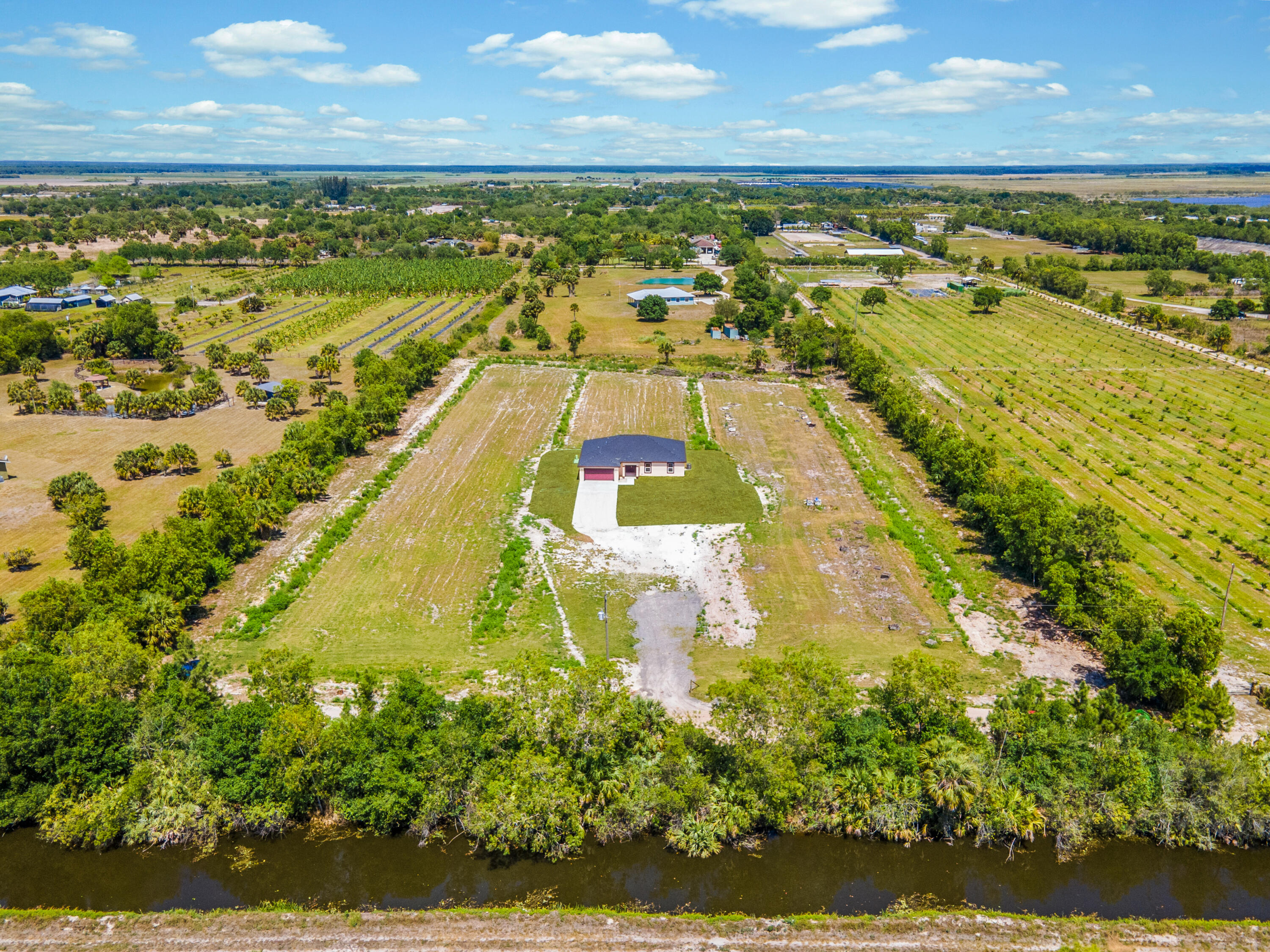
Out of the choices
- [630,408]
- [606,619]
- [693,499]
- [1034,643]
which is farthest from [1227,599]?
[630,408]

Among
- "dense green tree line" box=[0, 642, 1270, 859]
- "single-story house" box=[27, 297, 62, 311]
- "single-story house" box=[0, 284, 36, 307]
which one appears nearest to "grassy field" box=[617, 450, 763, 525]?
"dense green tree line" box=[0, 642, 1270, 859]

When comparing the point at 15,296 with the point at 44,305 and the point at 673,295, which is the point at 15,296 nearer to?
the point at 44,305

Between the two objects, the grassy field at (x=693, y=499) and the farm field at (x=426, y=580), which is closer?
the farm field at (x=426, y=580)

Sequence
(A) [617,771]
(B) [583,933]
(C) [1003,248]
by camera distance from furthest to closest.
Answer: (C) [1003,248] < (A) [617,771] < (B) [583,933]

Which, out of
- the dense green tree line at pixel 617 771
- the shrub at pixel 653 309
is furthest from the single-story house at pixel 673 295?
the dense green tree line at pixel 617 771

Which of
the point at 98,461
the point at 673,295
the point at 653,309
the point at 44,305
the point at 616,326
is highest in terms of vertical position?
the point at 673,295

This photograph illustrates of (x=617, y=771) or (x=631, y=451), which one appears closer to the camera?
(x=617, y=771)

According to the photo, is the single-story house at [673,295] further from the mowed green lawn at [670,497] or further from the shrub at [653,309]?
the mowed green lawn at [670,497]
